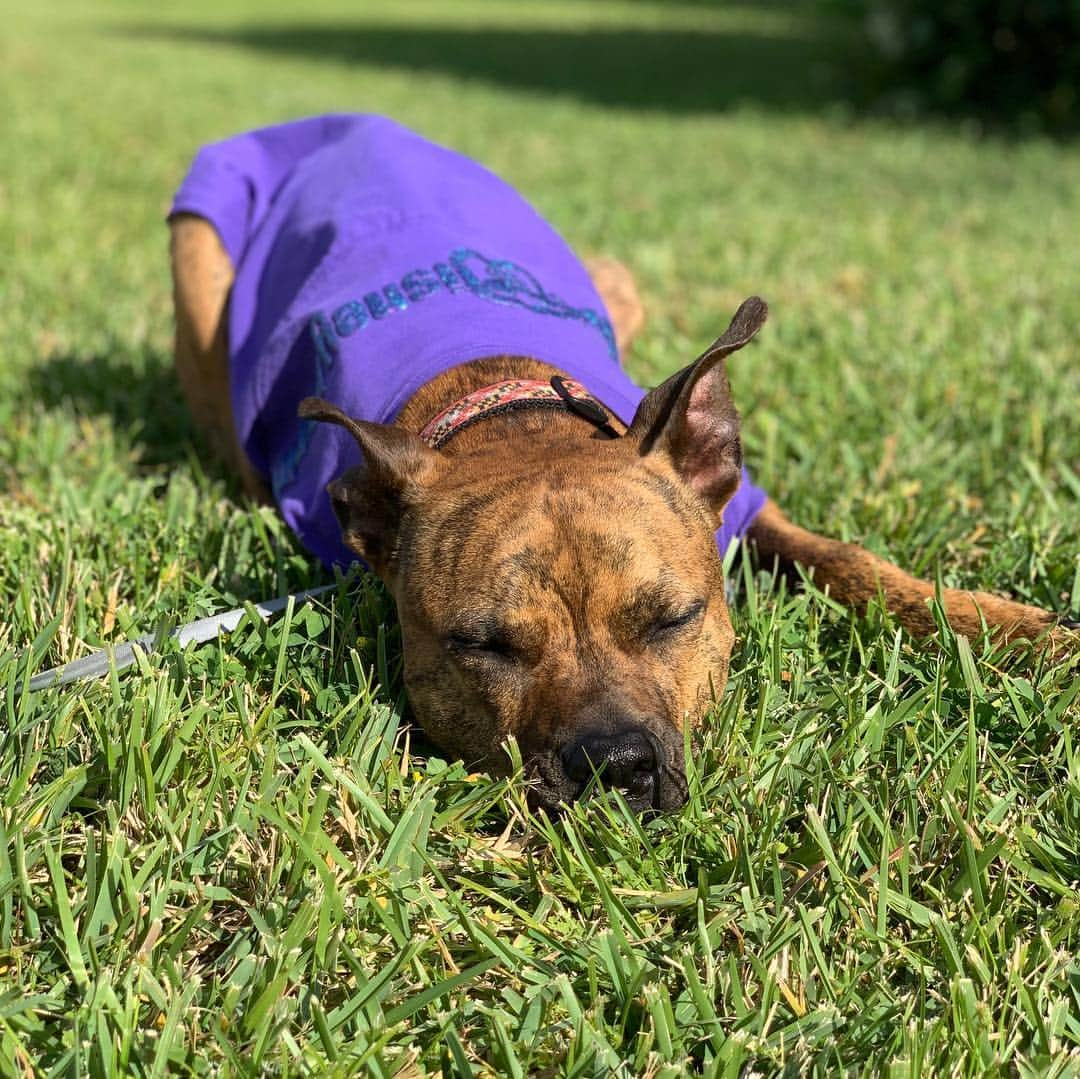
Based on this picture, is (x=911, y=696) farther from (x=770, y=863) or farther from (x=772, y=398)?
(x=772, y=398)

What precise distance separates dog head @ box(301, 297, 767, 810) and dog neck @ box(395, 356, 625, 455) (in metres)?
0.10

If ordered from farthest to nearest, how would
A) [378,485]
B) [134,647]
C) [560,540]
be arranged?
1. [378,485]
2. [134,647]
3. [560,540]

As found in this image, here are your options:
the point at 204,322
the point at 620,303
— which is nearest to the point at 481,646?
the point at 204,322

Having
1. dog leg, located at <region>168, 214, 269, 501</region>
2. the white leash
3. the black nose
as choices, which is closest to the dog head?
the black nose

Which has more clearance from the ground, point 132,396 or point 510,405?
point 510,405

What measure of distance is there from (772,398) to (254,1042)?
12.2ft

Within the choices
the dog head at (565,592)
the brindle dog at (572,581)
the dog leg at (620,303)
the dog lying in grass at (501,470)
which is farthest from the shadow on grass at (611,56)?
the dog head at (565,592)

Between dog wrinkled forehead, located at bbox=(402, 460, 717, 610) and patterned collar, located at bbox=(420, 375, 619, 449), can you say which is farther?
patterned collar, located at bbox=(420, 375, 619, 449)

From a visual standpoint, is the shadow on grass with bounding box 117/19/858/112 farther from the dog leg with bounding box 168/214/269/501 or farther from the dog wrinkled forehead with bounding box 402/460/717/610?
the dog wrinkled forehead with bounding box 402/460/717/610

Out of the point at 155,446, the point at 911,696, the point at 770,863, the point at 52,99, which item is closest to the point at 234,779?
the point at 770,863

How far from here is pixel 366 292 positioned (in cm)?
414

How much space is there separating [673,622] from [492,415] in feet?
2.65

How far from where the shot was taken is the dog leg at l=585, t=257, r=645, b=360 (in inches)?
217

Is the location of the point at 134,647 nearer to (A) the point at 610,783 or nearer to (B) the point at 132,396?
(A) the point at 610,783
